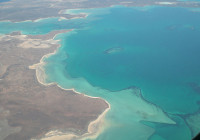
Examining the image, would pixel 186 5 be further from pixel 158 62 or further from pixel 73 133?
pixel 73 133

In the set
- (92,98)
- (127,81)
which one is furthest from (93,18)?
(92,98)

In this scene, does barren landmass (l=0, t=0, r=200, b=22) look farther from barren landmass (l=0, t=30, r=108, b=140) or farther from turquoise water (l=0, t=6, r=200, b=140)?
barren landmass (l=0, t=30, r=108, b=140)

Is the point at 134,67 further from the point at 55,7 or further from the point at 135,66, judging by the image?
the point at 55,7

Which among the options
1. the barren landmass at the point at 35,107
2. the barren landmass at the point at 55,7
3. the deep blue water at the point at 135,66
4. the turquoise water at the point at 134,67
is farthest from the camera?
the barren landmass at the point at 55,7

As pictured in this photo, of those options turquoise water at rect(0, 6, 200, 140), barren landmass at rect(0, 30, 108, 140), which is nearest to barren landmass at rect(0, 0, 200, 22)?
turquoise water at rect(0, 6, 200, 140)

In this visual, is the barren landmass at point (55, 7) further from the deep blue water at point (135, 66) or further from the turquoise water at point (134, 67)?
the deep blue water at point (135, 66)

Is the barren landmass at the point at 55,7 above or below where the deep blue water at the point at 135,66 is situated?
above

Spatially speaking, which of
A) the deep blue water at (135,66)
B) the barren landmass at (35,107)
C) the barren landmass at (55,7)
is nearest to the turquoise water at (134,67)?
the deep blue water at (135,66)

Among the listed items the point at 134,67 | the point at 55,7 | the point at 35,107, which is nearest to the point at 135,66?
the point at 134,67

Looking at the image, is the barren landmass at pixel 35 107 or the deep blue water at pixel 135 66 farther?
the deep blue water at pixel 135 66

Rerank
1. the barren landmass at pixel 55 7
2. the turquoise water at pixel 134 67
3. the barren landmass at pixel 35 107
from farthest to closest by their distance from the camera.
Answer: the barren landmass at pixel 55 7 → the turquoise water at pixel 134 67 → the barren landmass at pixel 35 107
